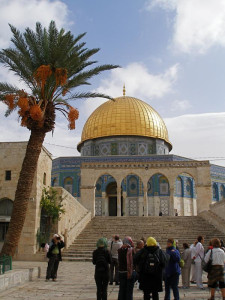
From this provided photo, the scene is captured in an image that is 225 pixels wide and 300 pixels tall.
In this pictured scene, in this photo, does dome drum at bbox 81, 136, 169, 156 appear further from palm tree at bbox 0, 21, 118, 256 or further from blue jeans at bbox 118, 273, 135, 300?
blue jeans at bbox 118, 273, 135, 300

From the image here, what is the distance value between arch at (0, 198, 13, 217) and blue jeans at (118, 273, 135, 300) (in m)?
9.99

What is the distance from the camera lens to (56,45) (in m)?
10.5

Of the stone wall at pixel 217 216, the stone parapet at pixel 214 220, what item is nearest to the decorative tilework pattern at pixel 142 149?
the stone parapet at pixel 214 220

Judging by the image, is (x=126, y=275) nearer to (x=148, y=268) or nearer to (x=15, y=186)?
(x=148, y=268)

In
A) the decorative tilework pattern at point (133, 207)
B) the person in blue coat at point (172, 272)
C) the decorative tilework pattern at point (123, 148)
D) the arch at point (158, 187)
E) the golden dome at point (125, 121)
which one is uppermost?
the golden dome at point (125, 121)

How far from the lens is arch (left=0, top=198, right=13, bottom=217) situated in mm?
14742

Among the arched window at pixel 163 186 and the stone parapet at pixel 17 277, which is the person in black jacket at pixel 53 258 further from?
the arched window at pixel 163 186

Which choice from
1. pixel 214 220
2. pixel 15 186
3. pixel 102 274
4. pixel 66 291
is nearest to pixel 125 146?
pixel 214 220

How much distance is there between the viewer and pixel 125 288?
5715 mm

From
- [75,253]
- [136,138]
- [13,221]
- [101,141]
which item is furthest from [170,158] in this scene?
[13,221]

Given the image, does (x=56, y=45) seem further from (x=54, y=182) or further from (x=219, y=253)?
(x=54, y=182)

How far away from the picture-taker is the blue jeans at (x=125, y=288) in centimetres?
562

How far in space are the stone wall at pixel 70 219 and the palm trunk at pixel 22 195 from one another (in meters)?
5.46

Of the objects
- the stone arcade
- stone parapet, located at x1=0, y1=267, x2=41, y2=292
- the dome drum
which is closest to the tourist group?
stone parapet, located at x1=0, y1=267, x2=41, y2=292
